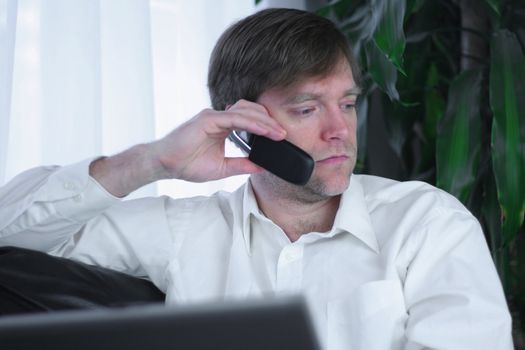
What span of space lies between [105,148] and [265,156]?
60cm

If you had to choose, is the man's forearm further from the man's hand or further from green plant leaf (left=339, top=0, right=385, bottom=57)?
green plant leaf (left=339, top=0, right=385, bottom=57)

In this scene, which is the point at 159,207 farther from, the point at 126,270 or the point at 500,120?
the point at 500,120

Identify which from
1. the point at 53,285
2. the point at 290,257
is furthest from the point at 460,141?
the point at 53,285

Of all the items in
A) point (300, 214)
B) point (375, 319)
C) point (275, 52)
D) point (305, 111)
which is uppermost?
point (275, 52)

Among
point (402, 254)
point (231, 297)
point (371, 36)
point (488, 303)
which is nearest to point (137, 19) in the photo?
point (371, 36)

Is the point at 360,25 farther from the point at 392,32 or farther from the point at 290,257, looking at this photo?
the point at 290,257

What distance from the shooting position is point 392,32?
66.2 inches

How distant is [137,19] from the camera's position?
6.14ft

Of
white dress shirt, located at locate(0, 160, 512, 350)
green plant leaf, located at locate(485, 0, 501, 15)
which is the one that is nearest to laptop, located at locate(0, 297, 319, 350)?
white dress shirt, located at locate(0, 160, 512, 350)

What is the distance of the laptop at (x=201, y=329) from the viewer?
38cm

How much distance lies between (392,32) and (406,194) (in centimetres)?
47

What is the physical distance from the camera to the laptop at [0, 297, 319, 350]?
0.38m

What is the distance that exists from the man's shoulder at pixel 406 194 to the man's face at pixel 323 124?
73 mm

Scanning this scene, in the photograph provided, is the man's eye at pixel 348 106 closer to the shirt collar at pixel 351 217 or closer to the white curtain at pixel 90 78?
the shirt collar at pixel 351 217
